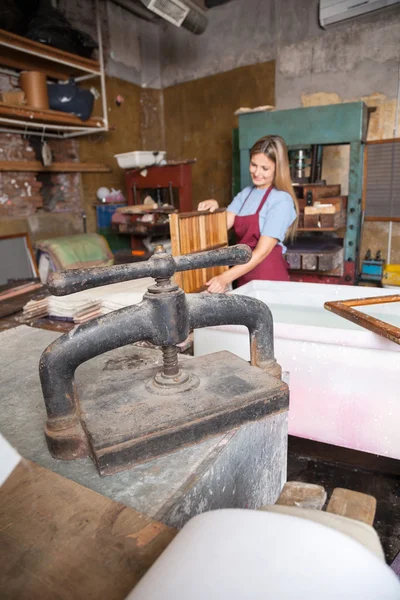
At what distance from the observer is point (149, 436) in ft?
2.56

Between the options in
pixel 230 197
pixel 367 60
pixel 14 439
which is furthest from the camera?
pixel 230 197

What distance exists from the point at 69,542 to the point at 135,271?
0.48m

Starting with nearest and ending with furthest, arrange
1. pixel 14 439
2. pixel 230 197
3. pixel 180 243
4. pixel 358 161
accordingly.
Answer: pixel 14 439
pixel 180 243
pixel 358 161
pixel 230 197

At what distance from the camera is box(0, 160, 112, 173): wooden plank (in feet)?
15.1

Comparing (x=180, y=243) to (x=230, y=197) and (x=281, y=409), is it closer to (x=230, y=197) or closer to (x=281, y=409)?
(x=281, y=409)

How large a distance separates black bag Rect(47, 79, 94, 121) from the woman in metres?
2.95

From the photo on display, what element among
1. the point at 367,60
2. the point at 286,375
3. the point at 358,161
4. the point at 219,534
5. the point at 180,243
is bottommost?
the point at 286,375

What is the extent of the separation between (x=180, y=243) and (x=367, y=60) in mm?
4338

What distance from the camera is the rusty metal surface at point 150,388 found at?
30.9 inches

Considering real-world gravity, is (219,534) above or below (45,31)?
below

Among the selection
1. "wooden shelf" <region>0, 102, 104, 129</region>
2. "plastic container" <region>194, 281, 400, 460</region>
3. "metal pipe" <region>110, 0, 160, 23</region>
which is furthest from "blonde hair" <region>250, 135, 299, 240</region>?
"metal pipe" <region>110, 0, 160, 23</region>

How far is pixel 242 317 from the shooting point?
980 mm

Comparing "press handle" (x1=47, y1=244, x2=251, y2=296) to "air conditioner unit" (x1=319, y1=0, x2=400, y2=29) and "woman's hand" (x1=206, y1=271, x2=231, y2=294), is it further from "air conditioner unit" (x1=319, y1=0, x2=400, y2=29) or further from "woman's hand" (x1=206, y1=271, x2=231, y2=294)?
"air conditioner unit" (x1=319, y1=0, x2=400, y2=29)

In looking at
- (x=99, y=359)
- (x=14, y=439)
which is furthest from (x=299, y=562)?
(x=99, y=359)
